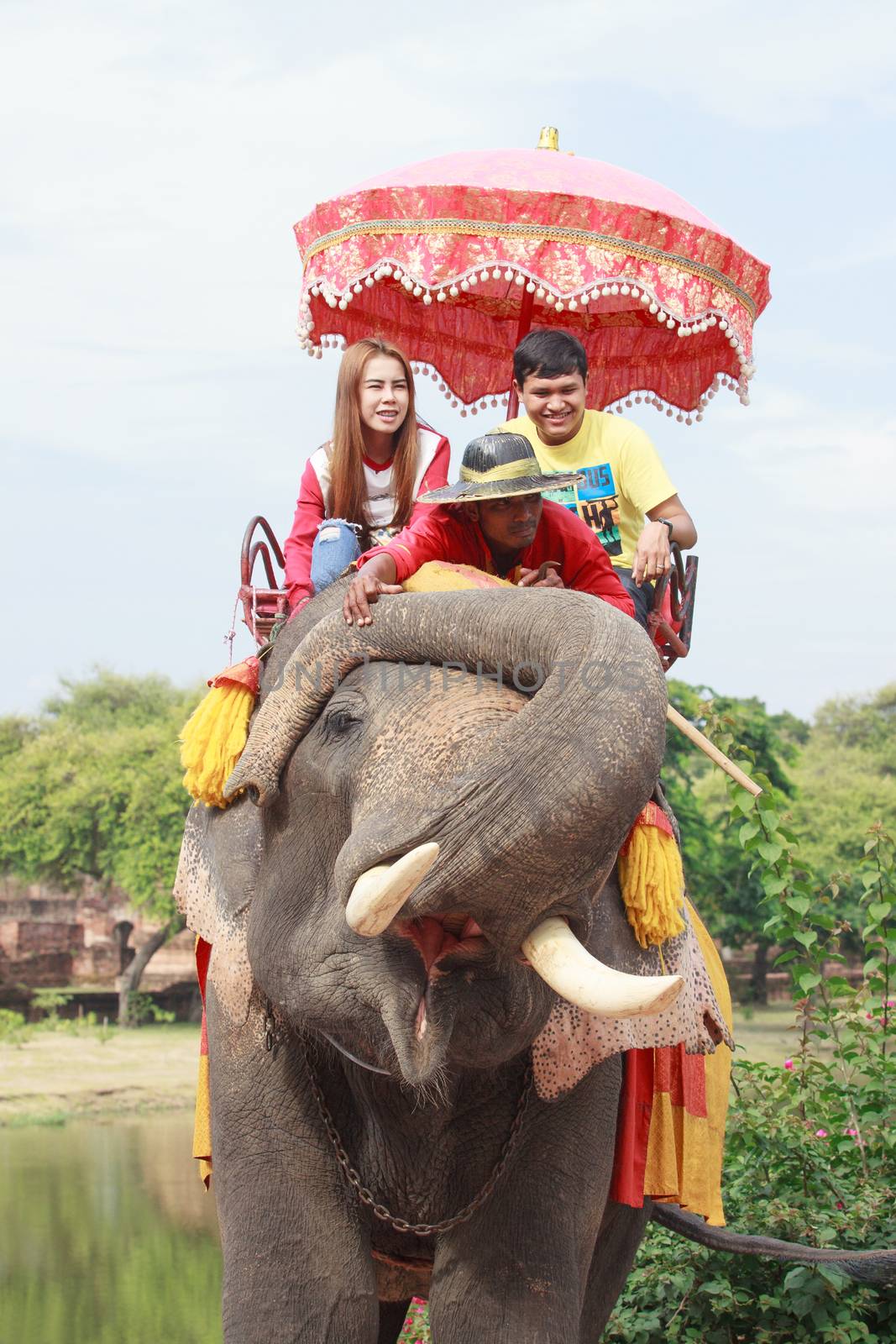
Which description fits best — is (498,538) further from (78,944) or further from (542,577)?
(78,944)

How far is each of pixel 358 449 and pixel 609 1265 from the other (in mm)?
2145

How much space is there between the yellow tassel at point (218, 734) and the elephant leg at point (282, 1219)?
1.60 feet

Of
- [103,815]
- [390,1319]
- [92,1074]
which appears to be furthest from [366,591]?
[103,815]

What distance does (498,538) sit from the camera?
3.14 metres

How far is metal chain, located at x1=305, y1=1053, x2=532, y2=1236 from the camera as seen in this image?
314cm

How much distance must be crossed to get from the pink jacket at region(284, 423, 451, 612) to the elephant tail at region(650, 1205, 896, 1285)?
207 centimetres

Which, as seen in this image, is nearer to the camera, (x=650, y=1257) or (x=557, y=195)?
(x=557, y=195)

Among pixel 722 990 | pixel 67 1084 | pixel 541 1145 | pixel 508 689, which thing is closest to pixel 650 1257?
pixel 722 990

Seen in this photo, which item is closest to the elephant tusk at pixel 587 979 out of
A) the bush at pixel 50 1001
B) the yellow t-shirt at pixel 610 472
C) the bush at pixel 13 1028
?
the yellow t-shirt at pixel 610 472

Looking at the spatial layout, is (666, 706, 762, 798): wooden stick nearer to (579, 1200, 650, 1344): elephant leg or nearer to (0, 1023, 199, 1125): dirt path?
(579, 1200, 650, 1344): elephant leg

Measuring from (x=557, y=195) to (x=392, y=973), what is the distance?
267 centimetres

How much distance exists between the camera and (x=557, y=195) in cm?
443

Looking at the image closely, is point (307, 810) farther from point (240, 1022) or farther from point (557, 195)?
point (557, 195)

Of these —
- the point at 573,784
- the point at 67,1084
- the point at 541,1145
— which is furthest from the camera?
the point at 67,1084
